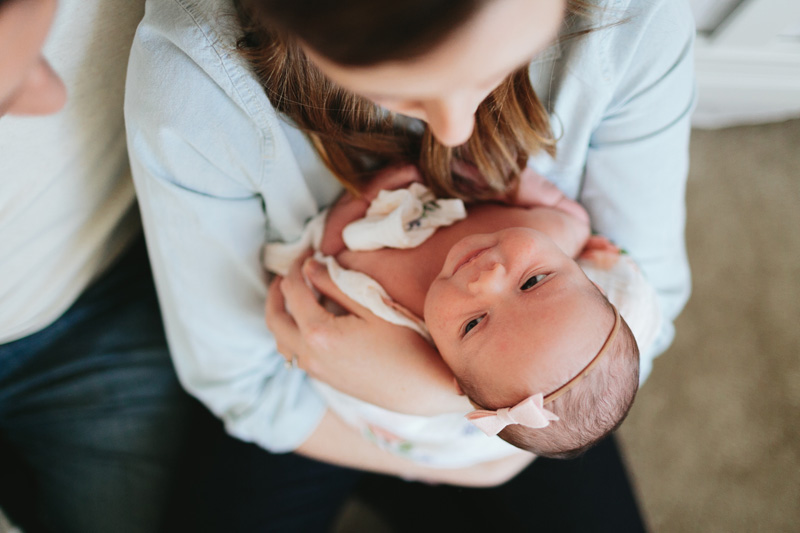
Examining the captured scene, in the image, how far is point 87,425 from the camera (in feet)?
3.41

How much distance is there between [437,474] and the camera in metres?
1.05

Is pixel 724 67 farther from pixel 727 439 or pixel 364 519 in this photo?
pixel 364 519

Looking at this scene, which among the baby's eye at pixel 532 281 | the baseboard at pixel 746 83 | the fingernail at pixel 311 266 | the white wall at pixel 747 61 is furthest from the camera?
the baseboard at pixel 746 83

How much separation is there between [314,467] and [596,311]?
0.68m

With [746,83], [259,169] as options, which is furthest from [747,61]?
[259,169]

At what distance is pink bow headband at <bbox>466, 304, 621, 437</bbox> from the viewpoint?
663 millimetres

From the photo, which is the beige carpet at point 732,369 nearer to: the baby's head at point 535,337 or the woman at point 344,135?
the woman at point 344,135

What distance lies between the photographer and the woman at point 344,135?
441 mm

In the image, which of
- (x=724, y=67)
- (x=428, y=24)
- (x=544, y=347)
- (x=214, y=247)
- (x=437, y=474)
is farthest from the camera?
(x=724, y=67)

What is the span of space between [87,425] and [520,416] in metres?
0.86

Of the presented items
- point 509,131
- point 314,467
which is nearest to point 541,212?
point 509,131

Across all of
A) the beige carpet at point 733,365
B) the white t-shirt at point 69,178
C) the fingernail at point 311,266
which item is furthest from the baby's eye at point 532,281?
the beige carpet at point 733,365

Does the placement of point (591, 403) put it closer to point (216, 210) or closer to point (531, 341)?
point (531, 341)

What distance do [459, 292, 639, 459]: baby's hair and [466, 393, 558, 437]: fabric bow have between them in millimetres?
22
